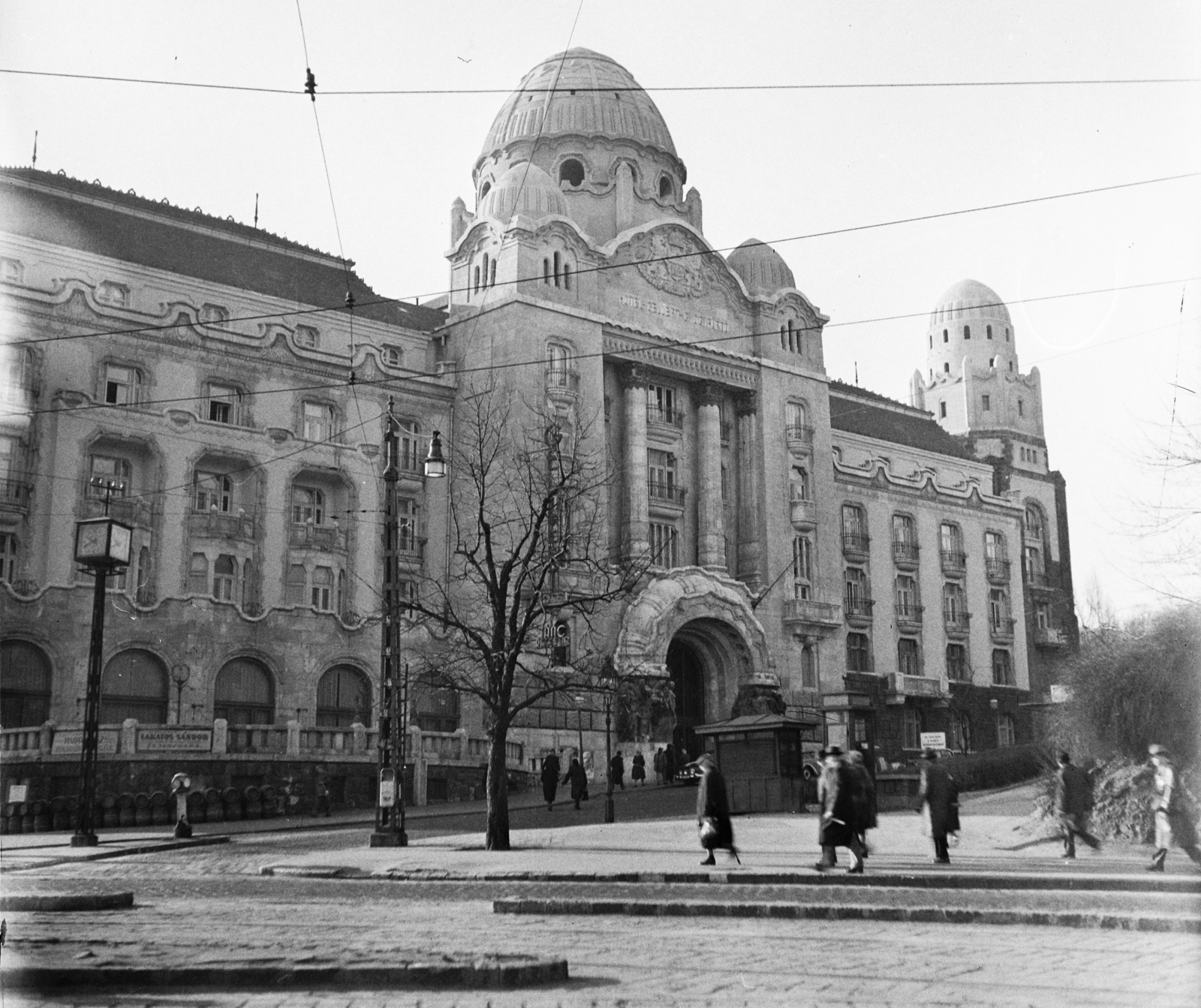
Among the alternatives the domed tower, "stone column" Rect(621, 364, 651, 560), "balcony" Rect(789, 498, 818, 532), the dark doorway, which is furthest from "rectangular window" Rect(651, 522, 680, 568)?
the domed tower

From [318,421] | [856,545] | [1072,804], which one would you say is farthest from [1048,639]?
[1072,804]

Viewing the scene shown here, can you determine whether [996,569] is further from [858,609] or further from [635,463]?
[635,463]

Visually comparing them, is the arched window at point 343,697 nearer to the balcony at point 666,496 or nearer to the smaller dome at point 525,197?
the balcony at point 666,496

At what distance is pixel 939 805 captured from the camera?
64.8 feet

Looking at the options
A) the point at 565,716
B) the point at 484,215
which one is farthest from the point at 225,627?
the point at 484,215

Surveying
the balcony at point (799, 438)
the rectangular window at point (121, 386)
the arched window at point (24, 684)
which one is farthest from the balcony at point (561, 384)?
the arched window at point (24, 684)

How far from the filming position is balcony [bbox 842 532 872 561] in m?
67.2

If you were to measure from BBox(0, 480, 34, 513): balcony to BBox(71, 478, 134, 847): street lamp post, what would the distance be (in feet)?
61.3

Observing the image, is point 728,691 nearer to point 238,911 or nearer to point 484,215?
point 484,215

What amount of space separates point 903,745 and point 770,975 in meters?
59.2

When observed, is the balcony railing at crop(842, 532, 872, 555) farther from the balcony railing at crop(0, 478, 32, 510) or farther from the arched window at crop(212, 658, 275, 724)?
the balcony railing at crop(0, 478, 32, 510)

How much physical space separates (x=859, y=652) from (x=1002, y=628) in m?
11.7

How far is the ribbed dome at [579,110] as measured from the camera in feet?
204

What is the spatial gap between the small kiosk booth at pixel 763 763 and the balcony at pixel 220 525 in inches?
813
